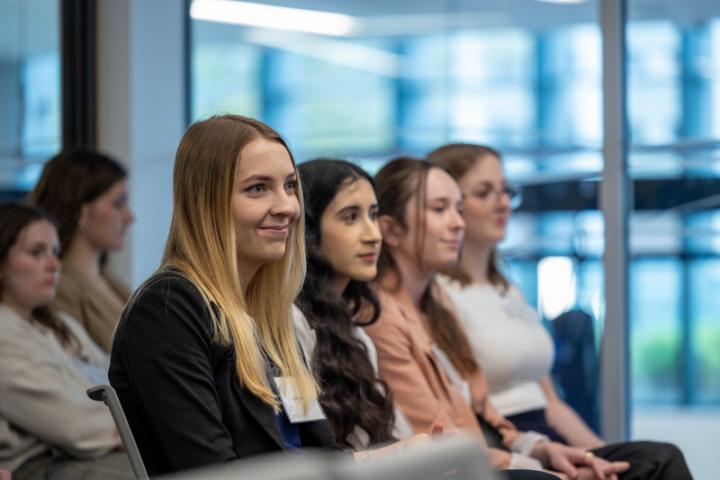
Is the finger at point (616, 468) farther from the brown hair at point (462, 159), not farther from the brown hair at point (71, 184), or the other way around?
the brown hair at point (71, 184)

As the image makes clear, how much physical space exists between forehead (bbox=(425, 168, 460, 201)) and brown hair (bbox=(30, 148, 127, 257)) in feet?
5.04

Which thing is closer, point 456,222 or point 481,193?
point 456,222

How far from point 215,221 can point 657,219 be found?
3.12 meters

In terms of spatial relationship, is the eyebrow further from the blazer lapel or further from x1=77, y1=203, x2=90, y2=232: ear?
x1=77, y1=203, x2=90, y2=232: ear

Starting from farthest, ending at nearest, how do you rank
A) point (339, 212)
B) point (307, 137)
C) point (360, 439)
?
point (307, 137)
point (339, 212)
point (360, 439)

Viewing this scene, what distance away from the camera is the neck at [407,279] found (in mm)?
3467

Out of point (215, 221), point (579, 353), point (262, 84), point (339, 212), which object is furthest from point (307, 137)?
point (215, 221)

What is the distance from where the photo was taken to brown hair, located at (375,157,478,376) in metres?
3.50

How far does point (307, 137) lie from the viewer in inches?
223

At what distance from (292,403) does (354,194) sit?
2.79ft

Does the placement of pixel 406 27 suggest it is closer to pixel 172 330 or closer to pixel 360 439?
pixel 360 439

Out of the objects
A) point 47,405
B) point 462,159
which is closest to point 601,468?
point 462,159

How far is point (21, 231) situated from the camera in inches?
147

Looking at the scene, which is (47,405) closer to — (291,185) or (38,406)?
(38,406)
